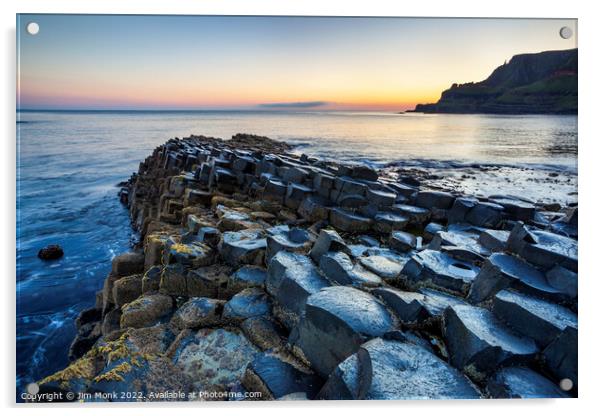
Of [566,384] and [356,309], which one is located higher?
[356,309]

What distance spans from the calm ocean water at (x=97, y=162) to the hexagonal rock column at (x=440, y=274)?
1.67m

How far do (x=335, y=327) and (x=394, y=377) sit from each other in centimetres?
56

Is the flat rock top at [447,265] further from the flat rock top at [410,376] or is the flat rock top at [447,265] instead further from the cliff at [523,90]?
the cliff at [523,90]

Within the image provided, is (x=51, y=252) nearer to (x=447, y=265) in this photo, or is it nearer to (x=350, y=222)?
(x=350, y=222)

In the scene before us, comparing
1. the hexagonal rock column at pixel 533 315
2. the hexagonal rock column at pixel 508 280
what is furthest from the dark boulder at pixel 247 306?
the hexagonal rock column at pixel 533 315

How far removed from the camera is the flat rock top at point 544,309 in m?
2.70

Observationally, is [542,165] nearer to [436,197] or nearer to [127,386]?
[436,197]

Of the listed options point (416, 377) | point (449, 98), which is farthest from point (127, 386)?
point (449, 98)

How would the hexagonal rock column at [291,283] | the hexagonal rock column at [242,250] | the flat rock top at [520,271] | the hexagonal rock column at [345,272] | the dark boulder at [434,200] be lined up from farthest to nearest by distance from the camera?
1. the dark boulder at [434,200]
2. the hexagonal rock column at [242,250]
3. the hexagonal rock column at [345,272]
4. the hexagonal rock column at [291,283]
5. the flat rock top at [520,271]

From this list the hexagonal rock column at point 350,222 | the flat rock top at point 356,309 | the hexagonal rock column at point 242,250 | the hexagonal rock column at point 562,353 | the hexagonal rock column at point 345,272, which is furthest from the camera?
the hexagonal rock column at point 350,222

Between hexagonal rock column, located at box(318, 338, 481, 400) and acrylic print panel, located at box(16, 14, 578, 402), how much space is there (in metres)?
0.01

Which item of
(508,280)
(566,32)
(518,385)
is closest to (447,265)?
(508,280)

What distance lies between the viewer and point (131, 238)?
424 inches

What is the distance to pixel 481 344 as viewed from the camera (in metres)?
2.49
